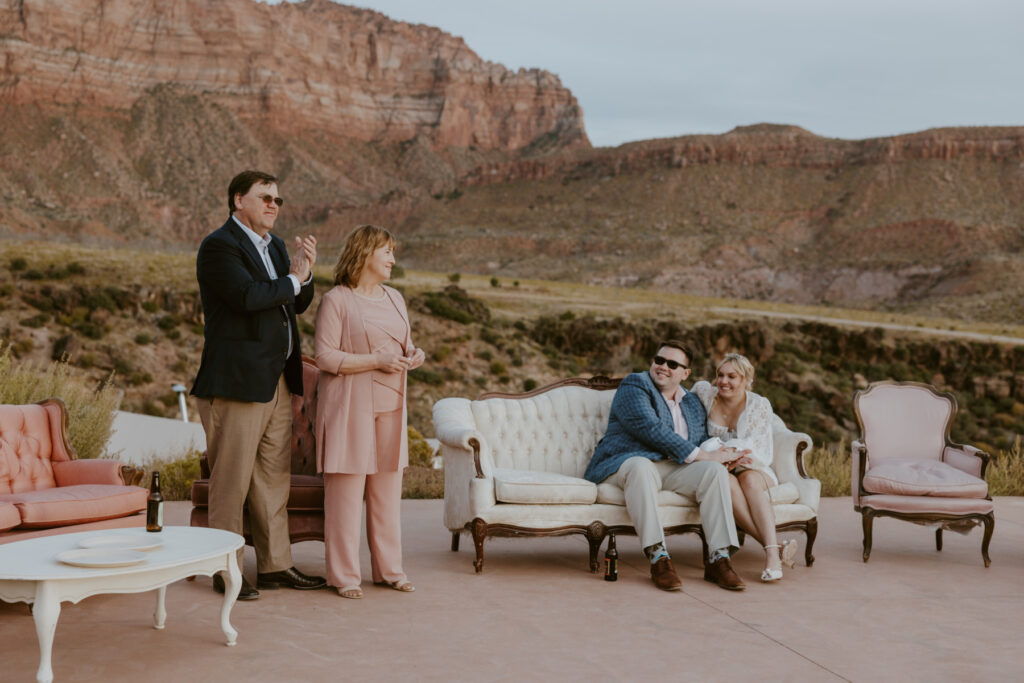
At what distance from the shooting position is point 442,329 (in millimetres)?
31047

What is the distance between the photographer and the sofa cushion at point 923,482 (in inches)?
243

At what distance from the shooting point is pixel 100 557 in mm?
3627

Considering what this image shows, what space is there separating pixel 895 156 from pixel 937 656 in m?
74.2

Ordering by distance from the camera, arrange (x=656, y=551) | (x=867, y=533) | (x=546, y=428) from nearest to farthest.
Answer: (x=656, y=551) < (x=867, y=533) < (x=546, y=428)

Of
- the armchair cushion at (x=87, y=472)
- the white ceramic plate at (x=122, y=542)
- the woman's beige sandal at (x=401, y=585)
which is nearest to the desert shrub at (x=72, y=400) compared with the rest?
the armchair cushion at (x=87, y=472)

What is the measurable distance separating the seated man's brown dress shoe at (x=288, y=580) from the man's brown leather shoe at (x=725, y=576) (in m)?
2.15

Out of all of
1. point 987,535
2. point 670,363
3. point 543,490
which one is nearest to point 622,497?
point 543,490

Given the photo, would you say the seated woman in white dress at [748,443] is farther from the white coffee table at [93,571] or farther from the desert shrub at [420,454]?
the desert shrub at [420,454]

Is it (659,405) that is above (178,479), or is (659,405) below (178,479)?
above

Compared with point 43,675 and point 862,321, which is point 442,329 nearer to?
point 862,321

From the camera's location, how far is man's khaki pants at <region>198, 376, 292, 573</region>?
473 cm

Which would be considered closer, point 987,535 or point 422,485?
point 987,535

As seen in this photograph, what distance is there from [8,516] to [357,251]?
82.3 inches

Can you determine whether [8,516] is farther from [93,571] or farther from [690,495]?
[690,495]
